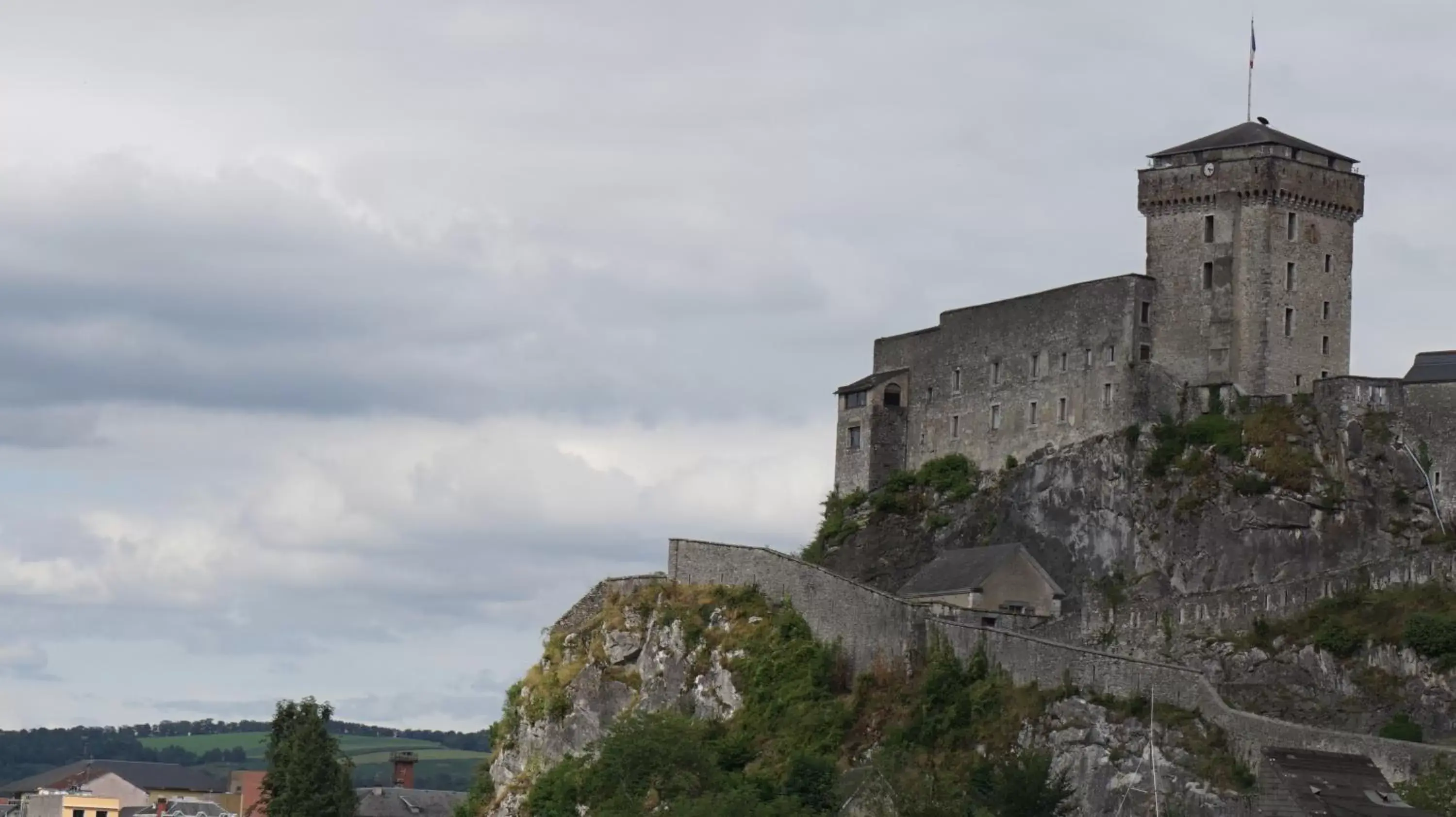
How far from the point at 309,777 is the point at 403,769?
30.8m

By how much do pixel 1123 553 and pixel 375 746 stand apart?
127 m

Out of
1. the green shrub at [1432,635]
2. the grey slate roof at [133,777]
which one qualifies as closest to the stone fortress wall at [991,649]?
the green shrub at [1432,635]

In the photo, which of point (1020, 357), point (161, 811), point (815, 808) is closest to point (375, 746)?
point (161, 811)

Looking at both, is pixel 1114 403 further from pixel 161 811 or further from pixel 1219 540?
pixel 161 811

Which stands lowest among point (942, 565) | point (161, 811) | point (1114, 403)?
point (161, 811)

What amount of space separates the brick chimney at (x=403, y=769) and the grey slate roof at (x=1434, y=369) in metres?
52.8

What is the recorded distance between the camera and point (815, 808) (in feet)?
216

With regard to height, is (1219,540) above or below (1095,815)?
above

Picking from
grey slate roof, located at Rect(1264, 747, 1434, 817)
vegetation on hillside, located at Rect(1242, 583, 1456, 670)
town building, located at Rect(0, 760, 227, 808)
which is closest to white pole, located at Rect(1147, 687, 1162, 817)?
grey slate roof, located at Rect(1264, 747, 1434, 817)

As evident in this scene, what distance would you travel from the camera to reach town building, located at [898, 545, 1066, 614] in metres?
75.0

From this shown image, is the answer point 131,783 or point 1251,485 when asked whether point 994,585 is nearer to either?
point 1251,485

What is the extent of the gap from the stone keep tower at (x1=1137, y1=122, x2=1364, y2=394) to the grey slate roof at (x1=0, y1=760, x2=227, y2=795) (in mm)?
57422

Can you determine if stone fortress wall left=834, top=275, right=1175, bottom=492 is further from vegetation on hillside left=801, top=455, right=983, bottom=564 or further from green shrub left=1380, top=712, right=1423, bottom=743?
green shrub left=1380, top=712, right=1423, bottom=743

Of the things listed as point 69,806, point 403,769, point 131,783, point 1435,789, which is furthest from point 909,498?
point 131,783
